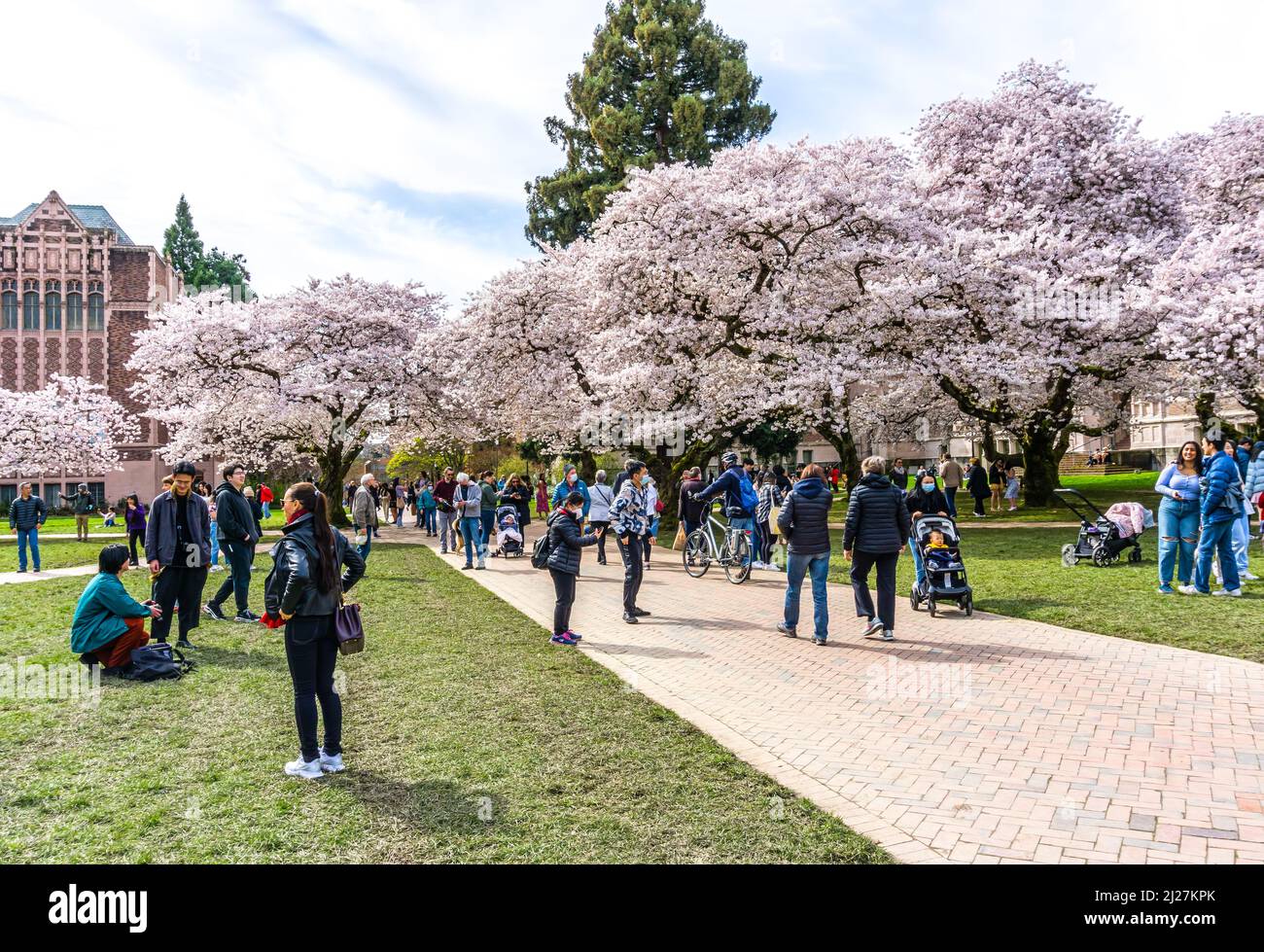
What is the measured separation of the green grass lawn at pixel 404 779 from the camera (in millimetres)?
4160

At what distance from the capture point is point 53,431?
40.3 meters

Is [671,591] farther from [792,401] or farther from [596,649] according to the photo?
[792,401]

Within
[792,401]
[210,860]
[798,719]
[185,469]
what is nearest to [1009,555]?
[792,401]

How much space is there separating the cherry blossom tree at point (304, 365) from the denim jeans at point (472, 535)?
1543 cm

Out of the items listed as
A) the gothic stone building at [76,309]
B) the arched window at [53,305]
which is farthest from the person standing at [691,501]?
the arched window at [53,305]

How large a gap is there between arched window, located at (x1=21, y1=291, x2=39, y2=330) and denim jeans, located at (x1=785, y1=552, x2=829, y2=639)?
212ft

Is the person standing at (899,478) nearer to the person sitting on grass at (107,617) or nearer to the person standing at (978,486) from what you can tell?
the person standing at (978,486)

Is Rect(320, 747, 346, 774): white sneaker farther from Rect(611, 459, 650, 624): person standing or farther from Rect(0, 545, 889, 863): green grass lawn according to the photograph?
Rect(611, 459, 650, 624): person standing

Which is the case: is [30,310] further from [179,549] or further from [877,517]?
[877,517]

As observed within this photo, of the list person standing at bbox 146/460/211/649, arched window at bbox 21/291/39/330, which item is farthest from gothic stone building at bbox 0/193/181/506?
person standing at bbox 146/460/211/649

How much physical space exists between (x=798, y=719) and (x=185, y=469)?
681 centimetres

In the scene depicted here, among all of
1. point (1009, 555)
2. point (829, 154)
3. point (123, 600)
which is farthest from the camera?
point (829, 154)

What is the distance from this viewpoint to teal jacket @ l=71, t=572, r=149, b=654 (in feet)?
25.1
